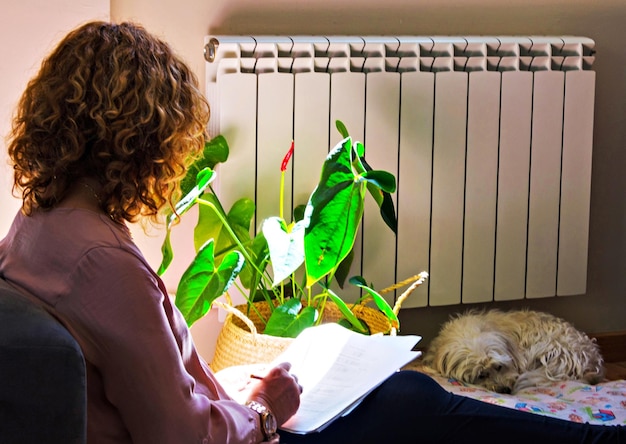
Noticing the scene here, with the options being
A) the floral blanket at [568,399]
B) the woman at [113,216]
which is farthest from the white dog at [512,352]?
the woman at [113,216]

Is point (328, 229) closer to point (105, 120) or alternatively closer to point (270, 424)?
point (270, 424)

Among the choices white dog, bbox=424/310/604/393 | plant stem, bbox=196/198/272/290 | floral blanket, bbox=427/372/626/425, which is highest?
plant stem, bbox=196/198/272/290

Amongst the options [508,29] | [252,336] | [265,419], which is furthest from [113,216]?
[508,29]

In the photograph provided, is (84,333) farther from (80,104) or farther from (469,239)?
(469,239)

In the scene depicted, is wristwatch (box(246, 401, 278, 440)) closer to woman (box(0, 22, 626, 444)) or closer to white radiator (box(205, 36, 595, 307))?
woman (box(0, 22, 626, 444))

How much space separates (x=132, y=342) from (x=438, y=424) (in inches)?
22.9

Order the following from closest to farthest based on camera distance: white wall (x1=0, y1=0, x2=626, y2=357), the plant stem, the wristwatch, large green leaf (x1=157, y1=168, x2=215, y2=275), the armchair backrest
Answer: the armchair backrest → the wristwatch → large green leaf (x1=157, y1=168, x2=215, y2=275) → the plant stem → white wall (x1=0, y1=0, x2=626, y2=357)

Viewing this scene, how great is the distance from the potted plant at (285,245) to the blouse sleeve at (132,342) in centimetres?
68

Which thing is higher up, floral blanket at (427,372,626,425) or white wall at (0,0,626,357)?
white wall at (0,0,626,357)

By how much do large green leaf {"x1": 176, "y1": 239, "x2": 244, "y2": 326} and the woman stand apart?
654 mm

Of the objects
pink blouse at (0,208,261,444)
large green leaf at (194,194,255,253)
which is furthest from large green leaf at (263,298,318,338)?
pink blouse at (0,208,261,444)

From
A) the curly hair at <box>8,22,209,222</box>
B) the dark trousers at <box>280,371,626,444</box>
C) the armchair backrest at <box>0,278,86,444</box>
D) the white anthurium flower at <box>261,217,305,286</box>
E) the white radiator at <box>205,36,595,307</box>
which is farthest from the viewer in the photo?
the white radiator at <box>205,36,595,307</box>

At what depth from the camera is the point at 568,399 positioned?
2.27 m

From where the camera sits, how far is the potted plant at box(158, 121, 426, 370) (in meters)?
1.82
